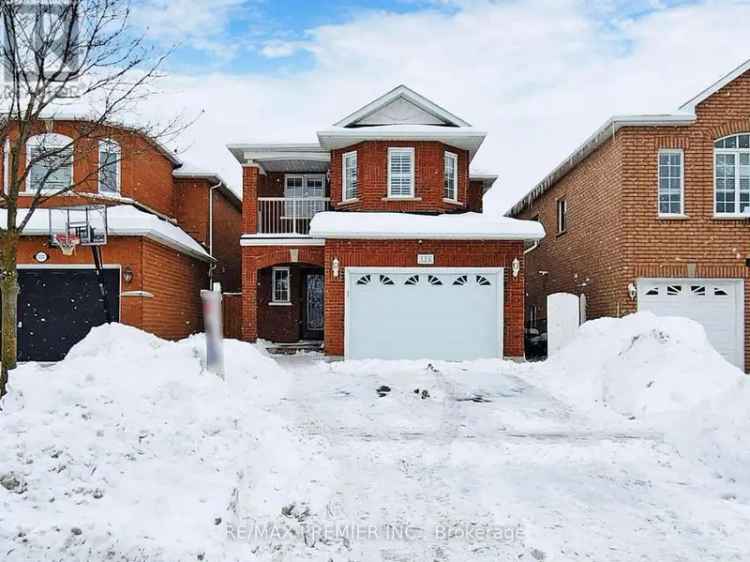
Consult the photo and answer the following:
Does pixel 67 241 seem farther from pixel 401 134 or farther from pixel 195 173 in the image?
pixel 401 134

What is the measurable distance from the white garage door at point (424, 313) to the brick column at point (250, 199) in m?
4.04

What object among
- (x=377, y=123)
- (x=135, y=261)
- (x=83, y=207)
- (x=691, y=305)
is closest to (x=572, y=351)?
(x=691, y=305)

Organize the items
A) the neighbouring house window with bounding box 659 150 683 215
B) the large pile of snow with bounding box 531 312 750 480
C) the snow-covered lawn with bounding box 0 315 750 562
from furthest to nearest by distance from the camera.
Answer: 1. the neighbouring house window with bounding box 659 150 683 215
2. the large pile of snow with bounding box 531 312 750 480
3. the snow-covered lawn with bounding box 0 315 750 562

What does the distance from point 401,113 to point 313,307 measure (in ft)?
24.4

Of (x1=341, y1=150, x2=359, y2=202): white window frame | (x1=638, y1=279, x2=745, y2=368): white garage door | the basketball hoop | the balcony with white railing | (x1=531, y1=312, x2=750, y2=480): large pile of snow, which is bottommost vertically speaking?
(x1=531, y1=312, x2=750, y2=480): large pile of snow

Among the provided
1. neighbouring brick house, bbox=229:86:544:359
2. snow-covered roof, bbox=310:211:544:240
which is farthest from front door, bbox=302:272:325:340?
snow-covered roof, bbox=310:211:544:240

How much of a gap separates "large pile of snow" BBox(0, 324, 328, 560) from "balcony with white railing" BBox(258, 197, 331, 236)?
10890 millimetres

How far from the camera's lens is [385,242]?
15.0 meters

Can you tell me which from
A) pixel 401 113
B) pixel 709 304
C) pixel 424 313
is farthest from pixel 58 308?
pixel 709 304

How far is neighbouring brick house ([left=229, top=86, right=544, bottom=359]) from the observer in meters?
14.9

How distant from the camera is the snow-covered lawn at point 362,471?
420cm

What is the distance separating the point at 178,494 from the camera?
460 cm

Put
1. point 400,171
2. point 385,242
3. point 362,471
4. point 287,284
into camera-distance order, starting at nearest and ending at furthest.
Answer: point 362,471
point 385,242
point 400,171
point 287,284

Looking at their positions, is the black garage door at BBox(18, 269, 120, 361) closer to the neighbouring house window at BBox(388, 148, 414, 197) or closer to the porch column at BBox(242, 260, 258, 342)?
the porch column at BBox(242, 260, 258, 342)
